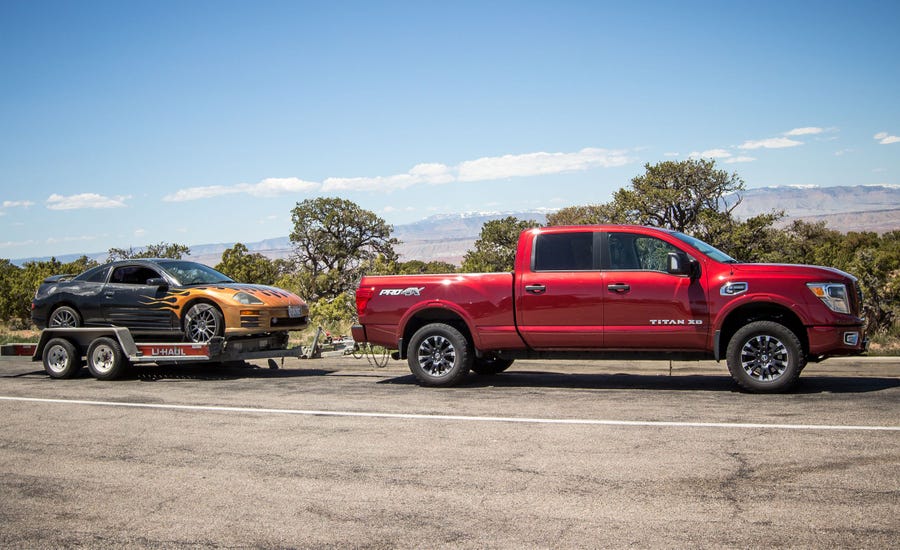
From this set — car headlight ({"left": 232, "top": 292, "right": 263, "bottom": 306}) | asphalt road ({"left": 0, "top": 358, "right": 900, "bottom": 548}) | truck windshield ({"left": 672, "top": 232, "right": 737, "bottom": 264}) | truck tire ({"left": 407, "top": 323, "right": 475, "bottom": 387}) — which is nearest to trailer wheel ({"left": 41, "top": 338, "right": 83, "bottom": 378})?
asphalt road ({"left": 0, "top": 358, "right": 900, "bottom": 548})

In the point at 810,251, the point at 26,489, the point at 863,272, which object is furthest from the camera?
the point at 810,251

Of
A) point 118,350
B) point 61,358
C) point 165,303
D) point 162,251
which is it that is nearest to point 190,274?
point 165,303

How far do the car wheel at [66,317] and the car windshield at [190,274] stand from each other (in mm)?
1644

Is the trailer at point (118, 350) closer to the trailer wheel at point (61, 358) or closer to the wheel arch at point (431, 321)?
the trailer wheel at point (61, 358)

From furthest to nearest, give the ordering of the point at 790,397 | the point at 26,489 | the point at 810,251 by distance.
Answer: the point at 810,251 < the point at 790,397 < the point at 26,489

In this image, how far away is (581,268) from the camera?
33.5 feet

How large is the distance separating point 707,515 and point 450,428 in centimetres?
324

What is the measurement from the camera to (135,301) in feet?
40.0

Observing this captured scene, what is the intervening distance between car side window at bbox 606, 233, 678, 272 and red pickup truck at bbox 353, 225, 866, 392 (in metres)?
0.01

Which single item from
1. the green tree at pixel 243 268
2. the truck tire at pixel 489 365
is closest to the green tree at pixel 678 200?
the green tree at pixel 243 268

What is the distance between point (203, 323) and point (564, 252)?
5.53 m

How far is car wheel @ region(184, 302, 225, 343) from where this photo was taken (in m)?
11.8

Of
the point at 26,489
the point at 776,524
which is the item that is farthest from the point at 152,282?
the point at 776,524

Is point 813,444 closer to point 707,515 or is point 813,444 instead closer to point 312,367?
point 707,515
